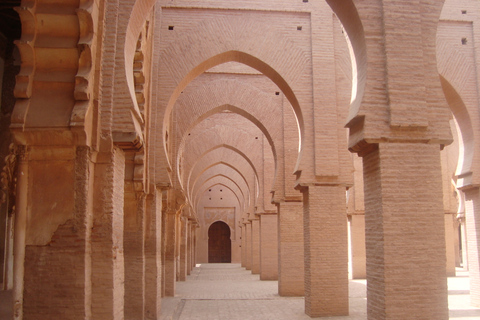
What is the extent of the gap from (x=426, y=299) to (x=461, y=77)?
24.2ft

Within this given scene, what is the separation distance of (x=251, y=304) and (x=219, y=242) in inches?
1040

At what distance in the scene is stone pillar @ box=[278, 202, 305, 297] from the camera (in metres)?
14.3

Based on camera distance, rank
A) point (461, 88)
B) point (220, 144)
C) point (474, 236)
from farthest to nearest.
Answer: point (220, 144) < point (461, 88) < point (474, 236)

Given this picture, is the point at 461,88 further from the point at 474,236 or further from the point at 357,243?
the point at 357,243

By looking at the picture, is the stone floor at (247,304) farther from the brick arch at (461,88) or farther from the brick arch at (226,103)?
the brick arch at (226,103)

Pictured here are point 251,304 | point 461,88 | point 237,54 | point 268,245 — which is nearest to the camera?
point 461,88

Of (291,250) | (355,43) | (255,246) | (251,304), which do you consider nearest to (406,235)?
(355,43)

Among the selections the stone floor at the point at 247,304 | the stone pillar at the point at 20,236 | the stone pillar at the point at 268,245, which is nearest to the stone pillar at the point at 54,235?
the stone pillar at the point at 20,236

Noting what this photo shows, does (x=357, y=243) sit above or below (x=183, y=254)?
above

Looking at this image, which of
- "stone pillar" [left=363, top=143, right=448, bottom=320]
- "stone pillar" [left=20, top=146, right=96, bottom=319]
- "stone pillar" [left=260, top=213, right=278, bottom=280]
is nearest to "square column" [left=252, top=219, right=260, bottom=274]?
"stone pillar" [left=260, top=213, right=278, bottom=280]

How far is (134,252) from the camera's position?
9.41 m

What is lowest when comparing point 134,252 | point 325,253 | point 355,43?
point 325,253

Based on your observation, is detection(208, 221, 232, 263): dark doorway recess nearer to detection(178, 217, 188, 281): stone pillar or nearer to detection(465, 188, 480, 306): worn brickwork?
detection(178, 217, 188, 281): stone pillar

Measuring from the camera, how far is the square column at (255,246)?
24133 mm
